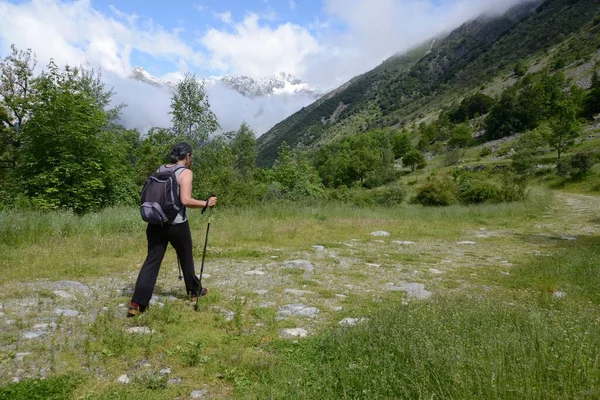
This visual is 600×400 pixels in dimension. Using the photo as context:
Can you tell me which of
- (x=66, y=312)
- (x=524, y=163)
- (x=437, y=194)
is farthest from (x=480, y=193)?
(x=66, y=312)

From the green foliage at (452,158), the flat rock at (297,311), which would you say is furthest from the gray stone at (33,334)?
the green foliage at (452,158)

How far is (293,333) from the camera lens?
4.77 metres

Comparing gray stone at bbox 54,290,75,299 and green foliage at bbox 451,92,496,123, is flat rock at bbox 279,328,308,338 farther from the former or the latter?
green foliage at bbox 451,92,496,123

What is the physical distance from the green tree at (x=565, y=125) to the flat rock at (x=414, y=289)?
4493 centimetres

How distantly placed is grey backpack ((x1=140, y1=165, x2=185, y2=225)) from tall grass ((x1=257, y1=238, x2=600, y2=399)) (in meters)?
2.58

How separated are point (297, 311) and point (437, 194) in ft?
87.3

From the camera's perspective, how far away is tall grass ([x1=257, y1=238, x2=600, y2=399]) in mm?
2592

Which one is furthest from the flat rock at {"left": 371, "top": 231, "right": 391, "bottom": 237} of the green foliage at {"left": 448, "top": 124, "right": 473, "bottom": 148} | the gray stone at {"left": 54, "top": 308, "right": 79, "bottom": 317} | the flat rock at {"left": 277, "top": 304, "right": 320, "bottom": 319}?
the green foliage at {"left": 448, "top": 124, "right": 473, "bottom": 148}

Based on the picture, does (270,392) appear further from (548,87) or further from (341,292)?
(548,87)

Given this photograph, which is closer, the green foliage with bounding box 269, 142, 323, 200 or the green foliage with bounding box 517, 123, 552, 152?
the green foliage with bounding box 269, 142, 323, 200

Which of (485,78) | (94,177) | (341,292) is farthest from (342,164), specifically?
(485,78)

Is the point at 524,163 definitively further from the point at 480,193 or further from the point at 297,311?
the point at 297,311

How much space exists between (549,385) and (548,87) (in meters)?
97.4

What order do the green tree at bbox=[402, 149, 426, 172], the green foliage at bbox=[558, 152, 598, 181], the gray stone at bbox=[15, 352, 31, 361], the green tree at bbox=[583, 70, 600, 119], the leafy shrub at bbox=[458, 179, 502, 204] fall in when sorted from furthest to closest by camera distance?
the green tree at bbox=[402, 149, 426, 172] < the green tree at bbox=[583, 70, 600, 119] < the green foliage at bbox=[558, 152, 598, 181] < the leafy shrub at bbox=[458, 179, 502, 204] < the gray stone at bbox=[15, 352, 31, 361]
